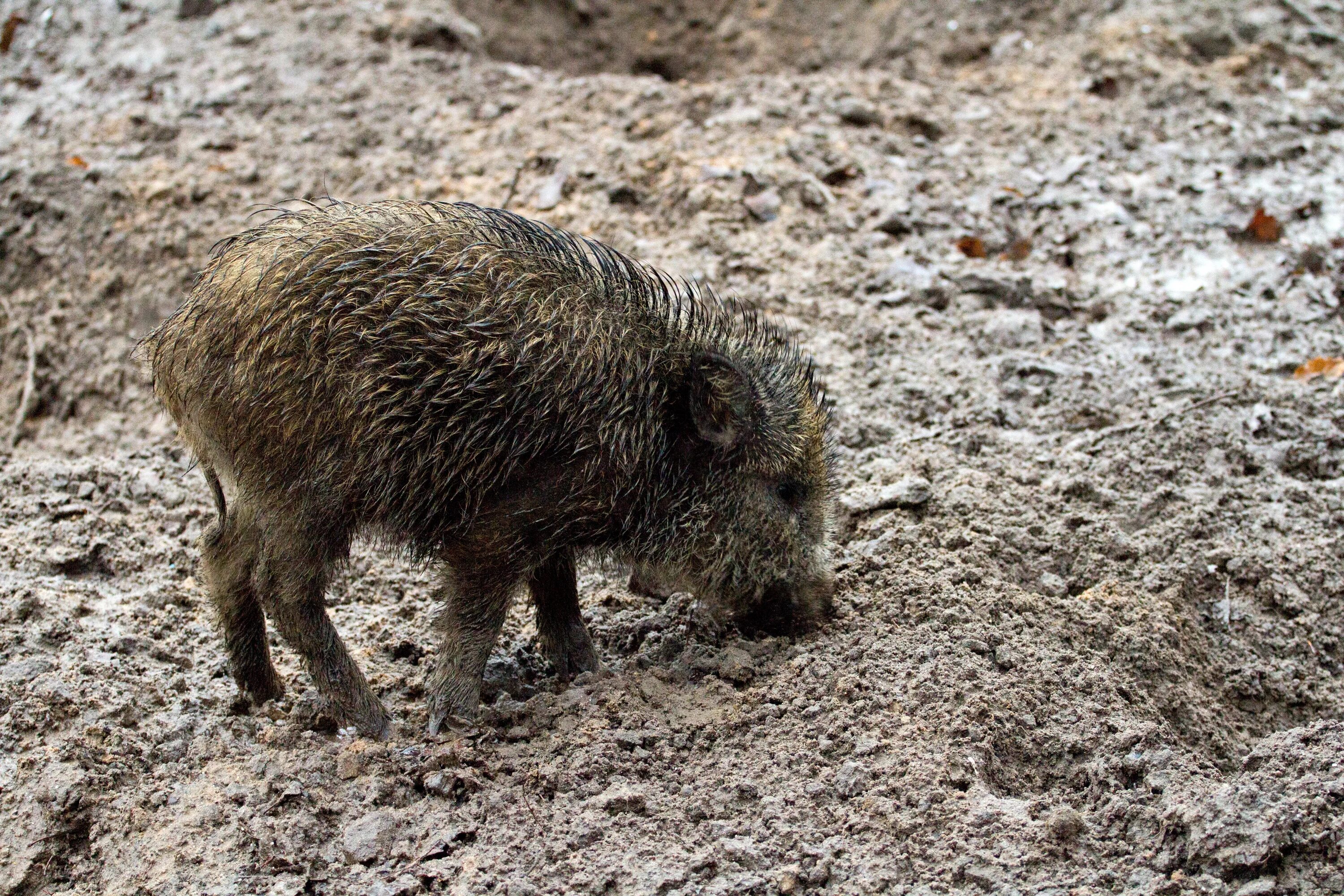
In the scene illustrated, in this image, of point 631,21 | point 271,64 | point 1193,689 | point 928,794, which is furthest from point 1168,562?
point 631,21

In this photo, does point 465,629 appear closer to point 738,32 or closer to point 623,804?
point 623,804

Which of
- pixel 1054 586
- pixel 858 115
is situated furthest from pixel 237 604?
pixel 858 115

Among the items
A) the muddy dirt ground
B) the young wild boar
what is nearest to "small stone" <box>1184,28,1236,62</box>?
the muddy dirt ground

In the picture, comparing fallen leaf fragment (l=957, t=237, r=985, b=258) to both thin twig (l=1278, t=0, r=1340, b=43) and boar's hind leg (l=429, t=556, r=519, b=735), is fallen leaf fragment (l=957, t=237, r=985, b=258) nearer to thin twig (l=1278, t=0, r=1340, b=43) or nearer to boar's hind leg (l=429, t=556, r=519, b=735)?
thin twig (l=1278, t=0, r=1340, b=43)

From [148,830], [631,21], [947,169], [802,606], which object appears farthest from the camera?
[631,21]

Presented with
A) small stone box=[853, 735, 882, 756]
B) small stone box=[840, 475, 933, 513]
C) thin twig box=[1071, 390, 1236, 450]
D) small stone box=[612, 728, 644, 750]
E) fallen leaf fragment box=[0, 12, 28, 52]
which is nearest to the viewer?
small stone box=[853, 735, 882, 756]

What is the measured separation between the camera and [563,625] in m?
4.91

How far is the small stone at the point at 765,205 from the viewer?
23.9ft

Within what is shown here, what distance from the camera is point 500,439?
4.23 metres

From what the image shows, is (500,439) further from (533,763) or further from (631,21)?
(631,21)

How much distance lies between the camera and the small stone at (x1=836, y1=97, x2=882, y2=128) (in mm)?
8180

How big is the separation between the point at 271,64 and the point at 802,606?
234 inches

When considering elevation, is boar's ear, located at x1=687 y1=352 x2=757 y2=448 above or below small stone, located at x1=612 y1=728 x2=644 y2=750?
above

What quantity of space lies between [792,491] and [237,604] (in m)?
2.07
